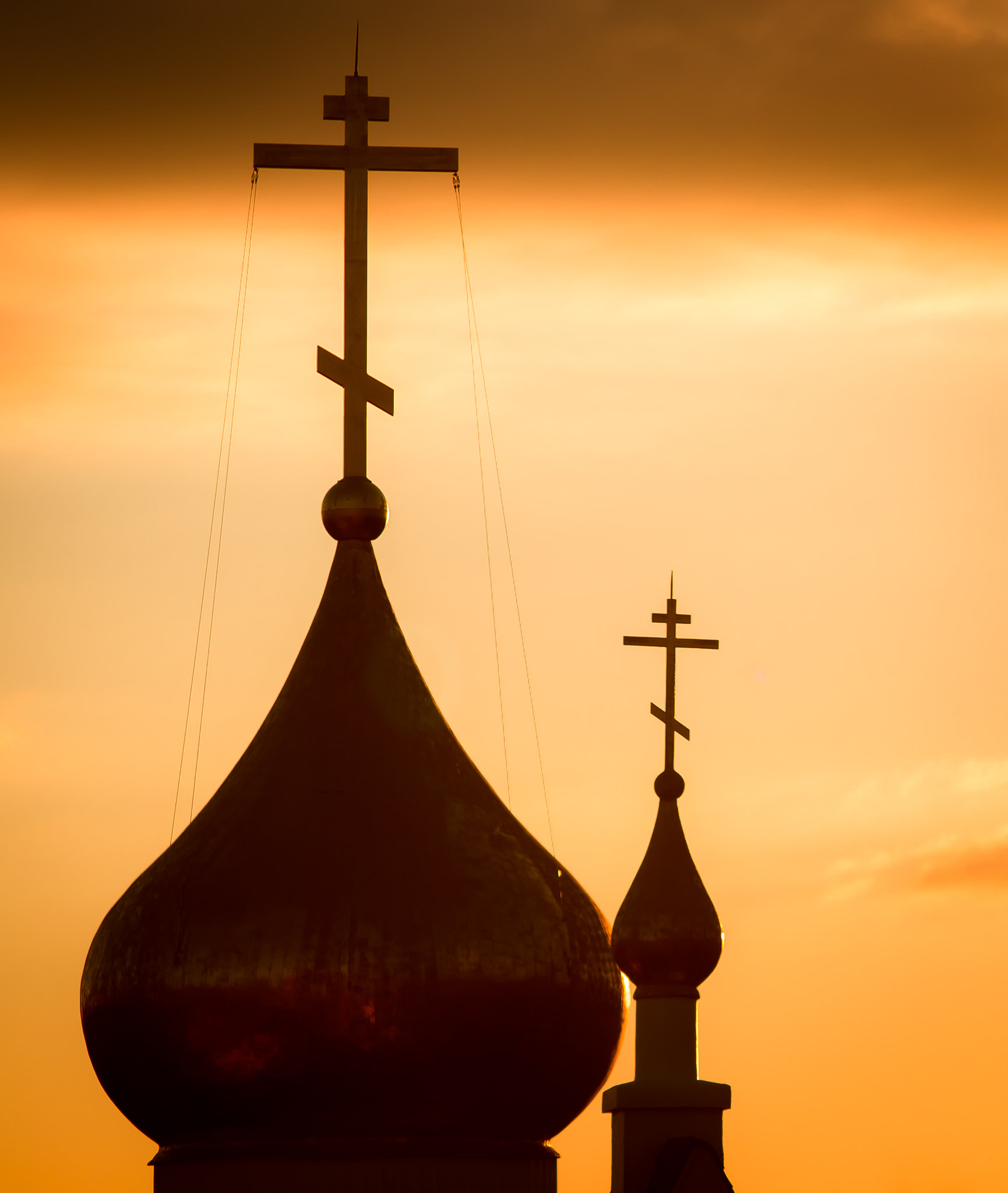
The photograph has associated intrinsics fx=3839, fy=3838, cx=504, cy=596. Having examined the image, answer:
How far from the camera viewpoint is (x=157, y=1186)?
34125 millimetres

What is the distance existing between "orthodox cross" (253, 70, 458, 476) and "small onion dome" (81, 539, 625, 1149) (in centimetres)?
214

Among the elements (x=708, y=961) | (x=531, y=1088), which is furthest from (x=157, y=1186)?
(x=708, y=961)

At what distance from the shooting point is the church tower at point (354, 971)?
1303 inches

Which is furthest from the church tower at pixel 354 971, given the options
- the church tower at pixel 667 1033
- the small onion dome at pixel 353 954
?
the church tower at pixel 667 1033

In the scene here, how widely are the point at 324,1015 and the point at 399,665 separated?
3627 mm

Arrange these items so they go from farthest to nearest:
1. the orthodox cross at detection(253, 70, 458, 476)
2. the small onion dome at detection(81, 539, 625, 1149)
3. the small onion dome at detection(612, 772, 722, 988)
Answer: the small onion dome at detection(612, 772, 722, 988) → the orthodox cross at detection(253, 70, 458, 476) → the small onion dome at detection(81, 539, 625, 1149)

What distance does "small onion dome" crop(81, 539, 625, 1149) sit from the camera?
1303 inches

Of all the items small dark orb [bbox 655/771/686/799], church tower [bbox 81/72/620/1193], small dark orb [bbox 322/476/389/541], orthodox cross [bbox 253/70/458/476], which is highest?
orthodox cross [bbox 253/70/458/476]

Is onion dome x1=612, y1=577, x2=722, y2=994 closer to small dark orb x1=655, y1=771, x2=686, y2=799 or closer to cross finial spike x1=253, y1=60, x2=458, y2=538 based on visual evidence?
small dark orb x1=655, y1=771, x2=686, y2=799

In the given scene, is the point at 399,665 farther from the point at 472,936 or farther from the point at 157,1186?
the point at 157,1186

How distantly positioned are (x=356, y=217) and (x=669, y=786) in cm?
664

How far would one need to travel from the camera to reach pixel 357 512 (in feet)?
116

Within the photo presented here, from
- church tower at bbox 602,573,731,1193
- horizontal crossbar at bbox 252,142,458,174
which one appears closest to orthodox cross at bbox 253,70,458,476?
horizontal crossbar at bbox 252,142,458,174

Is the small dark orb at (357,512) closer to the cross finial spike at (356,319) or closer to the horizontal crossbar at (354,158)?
the cross finial spike at (356,319)
